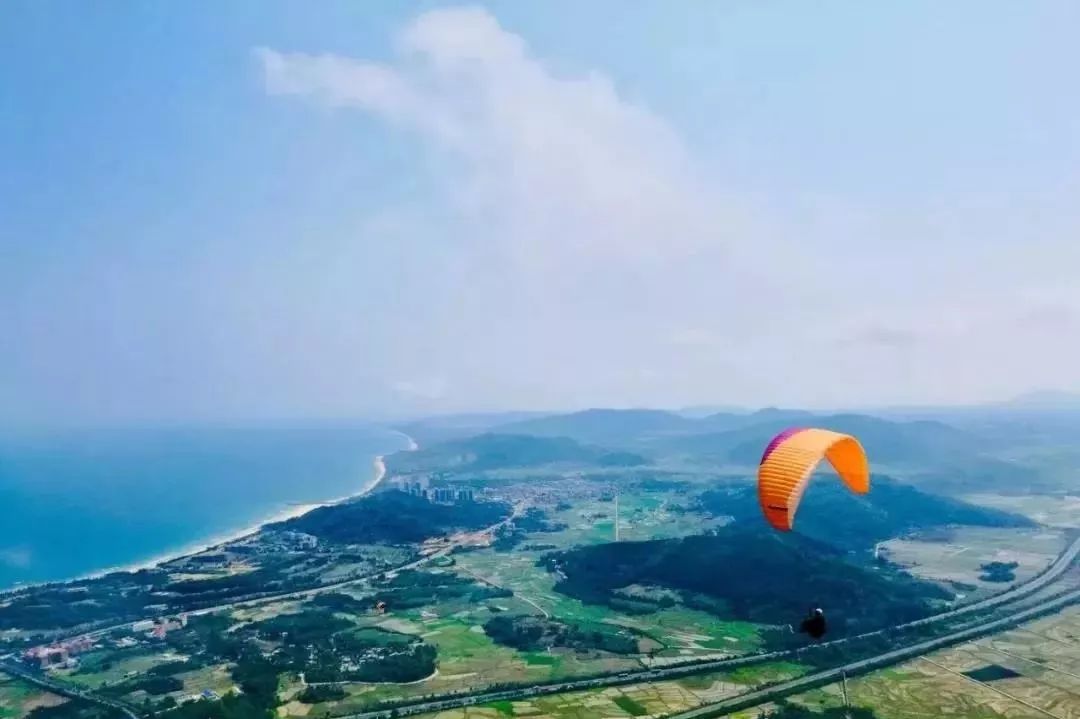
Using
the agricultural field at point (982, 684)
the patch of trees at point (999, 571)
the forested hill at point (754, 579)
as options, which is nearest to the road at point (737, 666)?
the agricultural field at point (982, 684)

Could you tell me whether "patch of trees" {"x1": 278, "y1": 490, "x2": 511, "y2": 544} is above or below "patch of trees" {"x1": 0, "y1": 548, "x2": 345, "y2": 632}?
above

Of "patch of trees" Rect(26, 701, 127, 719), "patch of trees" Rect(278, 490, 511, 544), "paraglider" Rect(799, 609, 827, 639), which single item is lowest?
"patch of trees" Rect(26, 701, 127, 719)

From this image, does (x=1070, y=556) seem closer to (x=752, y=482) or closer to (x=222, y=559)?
(x=752, y=482)

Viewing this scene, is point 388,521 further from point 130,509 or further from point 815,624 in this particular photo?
point 815,624

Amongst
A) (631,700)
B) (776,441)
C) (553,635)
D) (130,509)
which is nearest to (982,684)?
(631,700)

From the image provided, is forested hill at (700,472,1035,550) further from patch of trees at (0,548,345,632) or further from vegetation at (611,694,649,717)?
patch of trees at (0,548,345,632)

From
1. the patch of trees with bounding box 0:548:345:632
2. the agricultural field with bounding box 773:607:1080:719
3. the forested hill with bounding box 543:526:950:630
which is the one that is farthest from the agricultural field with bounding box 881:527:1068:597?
the patch of trees with bounding box 0:548:345:632
